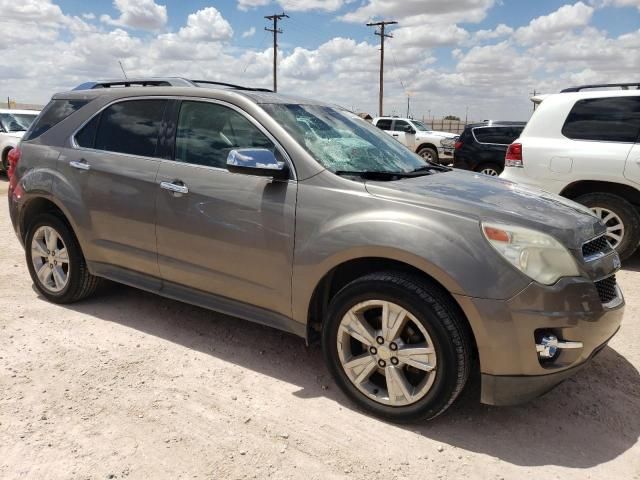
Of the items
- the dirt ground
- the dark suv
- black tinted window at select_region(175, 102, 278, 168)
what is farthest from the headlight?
the dark suv

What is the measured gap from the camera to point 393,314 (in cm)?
285

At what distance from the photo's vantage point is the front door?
3252 mm

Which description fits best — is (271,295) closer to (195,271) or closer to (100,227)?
(195,271)

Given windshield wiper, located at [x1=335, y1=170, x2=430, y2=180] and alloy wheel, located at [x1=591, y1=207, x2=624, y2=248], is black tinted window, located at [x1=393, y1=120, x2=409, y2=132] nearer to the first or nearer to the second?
alloy wheel, located at [x1=591, y1=207, x2=624, y2=248]

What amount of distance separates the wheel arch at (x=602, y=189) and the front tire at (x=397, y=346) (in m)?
4.26

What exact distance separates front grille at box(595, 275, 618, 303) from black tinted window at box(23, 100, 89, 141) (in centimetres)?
388

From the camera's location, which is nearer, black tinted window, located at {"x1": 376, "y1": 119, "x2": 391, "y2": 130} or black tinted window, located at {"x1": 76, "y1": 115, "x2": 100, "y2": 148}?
black tinted window, located at {"x1": 76, "y1": 115, "x2": 100, "y2": 148}

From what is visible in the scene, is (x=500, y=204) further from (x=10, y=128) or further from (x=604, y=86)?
(x=10, y=128)

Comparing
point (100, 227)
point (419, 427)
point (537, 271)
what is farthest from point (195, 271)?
point (537, 271)

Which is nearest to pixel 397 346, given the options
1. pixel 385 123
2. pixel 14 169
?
pixel 14 169

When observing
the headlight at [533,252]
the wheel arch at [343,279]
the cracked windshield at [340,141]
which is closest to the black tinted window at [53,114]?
the cracked windshield at [340,141]

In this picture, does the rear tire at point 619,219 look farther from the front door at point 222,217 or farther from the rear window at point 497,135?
the rear window at point 497,135

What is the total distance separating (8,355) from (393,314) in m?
2.60

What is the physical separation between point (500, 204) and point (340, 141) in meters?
1.14
